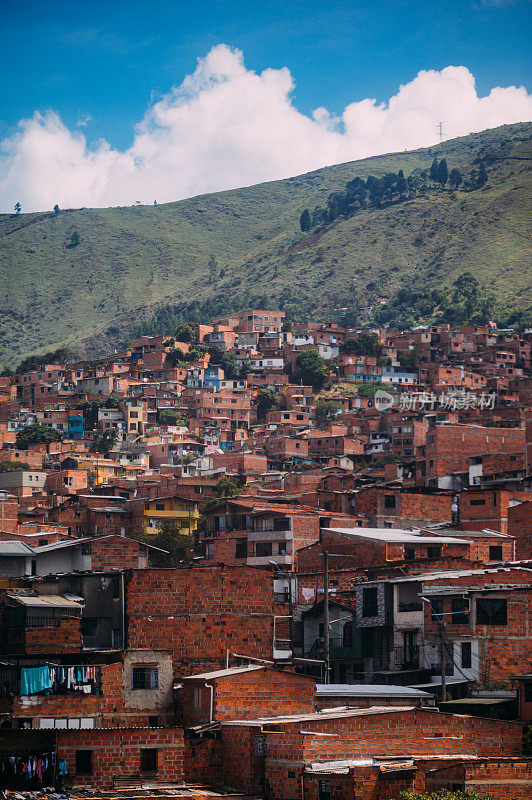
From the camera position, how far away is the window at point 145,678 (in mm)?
33312

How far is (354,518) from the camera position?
200 ft

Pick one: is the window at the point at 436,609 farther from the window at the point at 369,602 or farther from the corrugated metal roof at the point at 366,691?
the corrugated metal roof at the point at 366,691

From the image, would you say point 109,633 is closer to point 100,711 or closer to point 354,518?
point 100,711

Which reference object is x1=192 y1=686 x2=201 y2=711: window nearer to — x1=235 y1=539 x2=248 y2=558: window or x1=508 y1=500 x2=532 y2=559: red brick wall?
x1=508 y1=500 x2=532 y2=559: red brick wall

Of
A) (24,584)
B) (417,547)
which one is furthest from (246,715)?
(417,547)

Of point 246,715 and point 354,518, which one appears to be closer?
point 246,715

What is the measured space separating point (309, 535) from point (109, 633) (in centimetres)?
1889

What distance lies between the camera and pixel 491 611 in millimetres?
37156

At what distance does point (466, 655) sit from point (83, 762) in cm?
1325

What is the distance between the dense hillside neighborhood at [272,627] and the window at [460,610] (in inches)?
1.9

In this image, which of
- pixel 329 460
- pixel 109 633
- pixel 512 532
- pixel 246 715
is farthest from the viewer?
pixel 329 460

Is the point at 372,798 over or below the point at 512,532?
below

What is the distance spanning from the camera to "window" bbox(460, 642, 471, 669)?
37.3 meters

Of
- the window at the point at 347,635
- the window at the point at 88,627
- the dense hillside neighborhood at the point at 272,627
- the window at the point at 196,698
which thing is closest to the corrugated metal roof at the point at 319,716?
the dense hillside neighborhood at the point at 272,627
